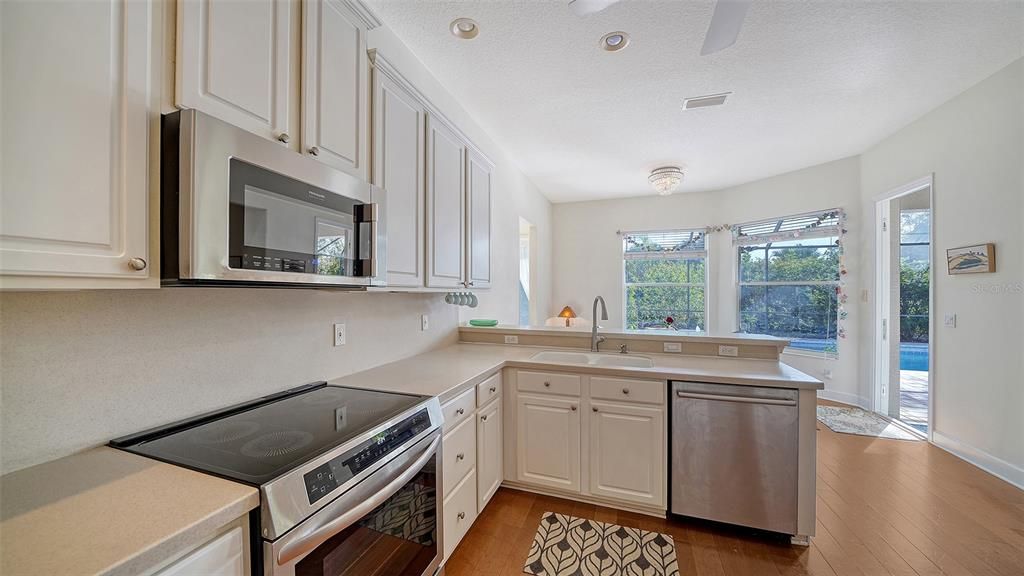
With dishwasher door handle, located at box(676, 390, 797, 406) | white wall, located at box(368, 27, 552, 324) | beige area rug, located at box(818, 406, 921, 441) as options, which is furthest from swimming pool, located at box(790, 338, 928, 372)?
white wall, located at box(368, 27, 552, 324)

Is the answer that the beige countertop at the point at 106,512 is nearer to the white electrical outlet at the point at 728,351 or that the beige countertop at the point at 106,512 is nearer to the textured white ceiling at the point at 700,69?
the textured white ceiling at the point at 700,69

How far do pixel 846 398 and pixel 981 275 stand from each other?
6.63 feet

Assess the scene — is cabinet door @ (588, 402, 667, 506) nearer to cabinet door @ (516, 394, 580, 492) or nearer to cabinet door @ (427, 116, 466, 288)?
cabinet door @ (516, 394, 580, 492)

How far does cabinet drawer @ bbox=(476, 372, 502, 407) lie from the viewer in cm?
204

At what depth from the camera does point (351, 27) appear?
1530 millimetres

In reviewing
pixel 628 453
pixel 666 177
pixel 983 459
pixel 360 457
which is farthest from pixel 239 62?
pixel 983 459

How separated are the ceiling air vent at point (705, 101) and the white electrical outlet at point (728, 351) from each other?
6.15ft

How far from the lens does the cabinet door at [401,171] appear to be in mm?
1674

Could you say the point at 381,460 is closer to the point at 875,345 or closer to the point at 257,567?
the point at 257,567

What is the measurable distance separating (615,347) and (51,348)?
8.50 ft

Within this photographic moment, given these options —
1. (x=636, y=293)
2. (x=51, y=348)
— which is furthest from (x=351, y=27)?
(x=636, y=293)

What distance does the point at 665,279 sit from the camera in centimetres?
579

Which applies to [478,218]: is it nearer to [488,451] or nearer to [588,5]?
[588,5]

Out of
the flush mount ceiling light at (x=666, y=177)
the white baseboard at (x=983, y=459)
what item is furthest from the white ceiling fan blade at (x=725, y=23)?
the white baseboard at (x=983, y=459)
